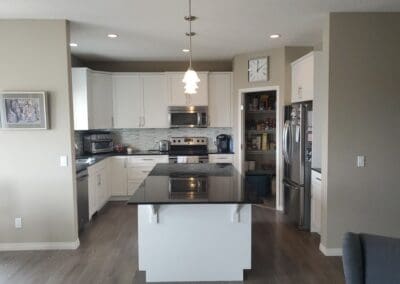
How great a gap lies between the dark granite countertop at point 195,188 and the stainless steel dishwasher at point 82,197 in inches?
41.6

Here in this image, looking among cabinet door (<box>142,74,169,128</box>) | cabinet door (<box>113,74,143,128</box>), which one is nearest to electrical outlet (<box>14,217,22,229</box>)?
cabinet door (<box>113,74,143,128</box>)

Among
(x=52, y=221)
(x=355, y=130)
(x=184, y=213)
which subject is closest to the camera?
(x=184, y=213)

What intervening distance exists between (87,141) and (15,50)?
8.48 ft

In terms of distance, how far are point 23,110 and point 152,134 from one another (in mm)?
3120

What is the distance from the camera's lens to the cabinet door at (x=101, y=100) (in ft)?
18.3

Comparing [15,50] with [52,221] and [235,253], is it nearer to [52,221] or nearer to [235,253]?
[52,221]

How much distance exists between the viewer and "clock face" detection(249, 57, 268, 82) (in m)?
5.23

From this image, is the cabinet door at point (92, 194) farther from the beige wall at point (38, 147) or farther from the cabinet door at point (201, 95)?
the cabinet door at point (201, 95)

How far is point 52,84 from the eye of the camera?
11.6 ft

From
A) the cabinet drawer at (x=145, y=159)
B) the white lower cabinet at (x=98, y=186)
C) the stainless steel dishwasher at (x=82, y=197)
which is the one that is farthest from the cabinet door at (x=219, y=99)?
the stainless steel dishwasher at (x=82, y=197)

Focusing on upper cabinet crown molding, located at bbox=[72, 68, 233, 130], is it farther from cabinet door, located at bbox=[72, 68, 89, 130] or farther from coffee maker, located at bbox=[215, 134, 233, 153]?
cabinet door, located at bbox=[72, 68, 89, 130]

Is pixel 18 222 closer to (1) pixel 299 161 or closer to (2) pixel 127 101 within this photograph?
(2) pixel 127 101

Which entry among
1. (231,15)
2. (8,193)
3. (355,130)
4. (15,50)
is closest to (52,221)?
(8,193)

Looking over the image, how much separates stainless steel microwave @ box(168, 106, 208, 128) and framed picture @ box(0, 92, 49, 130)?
282 cm
